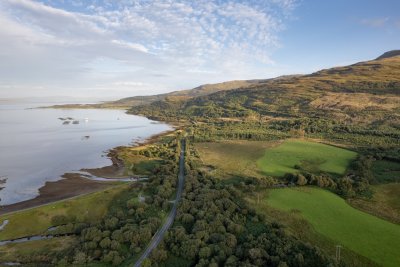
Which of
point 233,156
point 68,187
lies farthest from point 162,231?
point 233,156

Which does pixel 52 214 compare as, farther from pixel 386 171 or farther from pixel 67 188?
pixel 386 171

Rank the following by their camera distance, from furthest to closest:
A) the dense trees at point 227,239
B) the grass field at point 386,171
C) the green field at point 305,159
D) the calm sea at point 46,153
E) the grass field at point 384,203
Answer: the green field at point 305,159 → the calm sea at point 46,153 → the grass field at point 386,171 → the grass field at point 384,203 → the dense trees at point 227,239

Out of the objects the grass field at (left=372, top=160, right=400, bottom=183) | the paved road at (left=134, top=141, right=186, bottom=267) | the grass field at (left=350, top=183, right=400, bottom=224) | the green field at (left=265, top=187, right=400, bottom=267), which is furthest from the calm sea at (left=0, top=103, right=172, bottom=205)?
the grass field at (left=372, top=160, right=400, bottom=183)

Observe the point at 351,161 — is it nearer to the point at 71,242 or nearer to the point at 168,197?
the point at 168,197

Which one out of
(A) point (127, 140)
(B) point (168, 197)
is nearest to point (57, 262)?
(B) point (168, 197)

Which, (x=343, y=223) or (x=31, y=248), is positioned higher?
(x=343, y=223)

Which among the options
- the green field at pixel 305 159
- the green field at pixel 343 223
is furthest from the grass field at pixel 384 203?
the green field at pixel 305 159

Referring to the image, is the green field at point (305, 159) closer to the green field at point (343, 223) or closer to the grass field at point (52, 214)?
the green field at point (343, 223)
